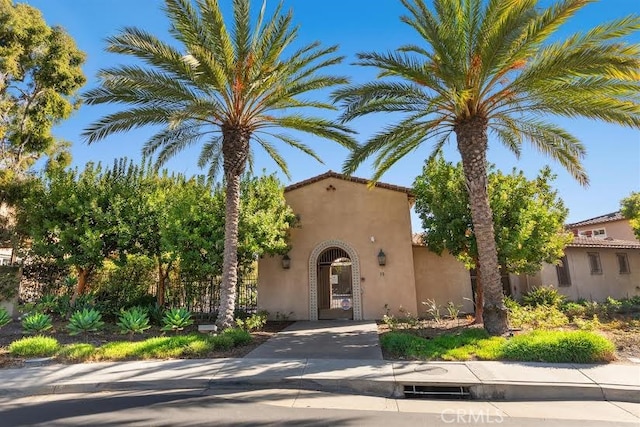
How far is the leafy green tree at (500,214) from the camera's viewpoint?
1194cm

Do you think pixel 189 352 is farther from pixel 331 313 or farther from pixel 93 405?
pixel 331 313

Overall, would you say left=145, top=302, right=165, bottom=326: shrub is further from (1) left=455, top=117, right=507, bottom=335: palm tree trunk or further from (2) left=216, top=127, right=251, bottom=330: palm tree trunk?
(1) left=455, top=117, right=507, bottom=335: palm tree trunk

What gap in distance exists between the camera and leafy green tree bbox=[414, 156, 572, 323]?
11.9 meters

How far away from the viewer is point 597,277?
Answer: 20047 mm

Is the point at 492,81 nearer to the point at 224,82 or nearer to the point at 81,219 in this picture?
the point at 224,82

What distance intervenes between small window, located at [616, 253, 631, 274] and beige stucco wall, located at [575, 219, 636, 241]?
10.3 m

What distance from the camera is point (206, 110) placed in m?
10.4

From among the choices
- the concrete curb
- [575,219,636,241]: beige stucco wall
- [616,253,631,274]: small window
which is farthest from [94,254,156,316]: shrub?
[575,219,636,241]: beige stucco wall

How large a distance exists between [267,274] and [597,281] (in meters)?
18.1

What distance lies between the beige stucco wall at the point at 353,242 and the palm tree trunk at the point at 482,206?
518 centimetres

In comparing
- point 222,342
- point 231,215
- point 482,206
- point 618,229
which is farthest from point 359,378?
point 618,229

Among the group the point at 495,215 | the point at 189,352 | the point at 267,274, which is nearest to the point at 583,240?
the point at 495,215

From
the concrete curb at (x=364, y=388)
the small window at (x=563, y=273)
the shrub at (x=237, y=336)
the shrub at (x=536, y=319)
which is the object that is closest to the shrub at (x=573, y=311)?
the shrub at (x=536, y=319)

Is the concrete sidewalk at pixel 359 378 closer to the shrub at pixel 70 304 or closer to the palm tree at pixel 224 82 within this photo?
the palm tree at pixel 224 82
